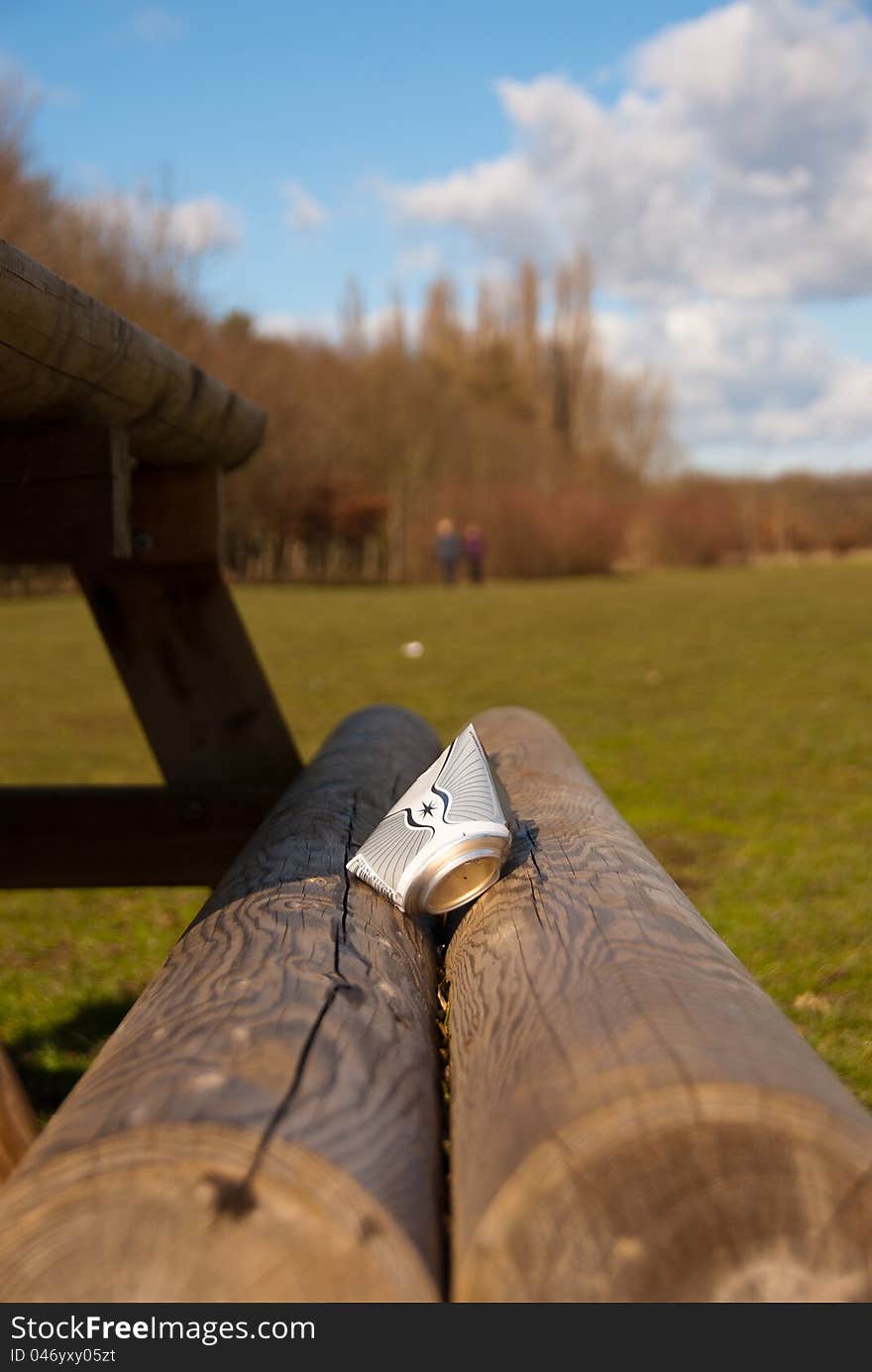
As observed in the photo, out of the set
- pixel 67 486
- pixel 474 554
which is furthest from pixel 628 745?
pixel 474 554

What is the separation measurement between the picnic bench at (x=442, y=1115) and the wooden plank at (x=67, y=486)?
1.21 ft

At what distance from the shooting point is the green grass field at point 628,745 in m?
3.76

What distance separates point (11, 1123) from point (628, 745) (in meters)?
6.45

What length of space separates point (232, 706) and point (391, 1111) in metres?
1.91

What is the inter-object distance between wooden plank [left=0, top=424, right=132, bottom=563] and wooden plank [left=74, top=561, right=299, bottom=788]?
555 millimetres

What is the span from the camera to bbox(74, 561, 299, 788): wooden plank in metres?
2.90

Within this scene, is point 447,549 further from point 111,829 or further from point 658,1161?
point 658,1161

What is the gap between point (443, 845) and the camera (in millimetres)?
1696

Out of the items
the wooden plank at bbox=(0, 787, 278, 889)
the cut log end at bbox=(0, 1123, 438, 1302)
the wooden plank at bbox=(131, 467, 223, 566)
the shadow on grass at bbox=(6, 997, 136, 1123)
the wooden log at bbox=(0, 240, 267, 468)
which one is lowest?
the shadow on grass at bbox=(6, 997, 136, 1123)

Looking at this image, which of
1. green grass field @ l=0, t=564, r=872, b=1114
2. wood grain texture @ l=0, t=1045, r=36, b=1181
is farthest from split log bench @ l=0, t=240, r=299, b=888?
wood grain texture @ l=0, t=1045, r=36, b=1181

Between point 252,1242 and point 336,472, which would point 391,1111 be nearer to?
point 252,1242

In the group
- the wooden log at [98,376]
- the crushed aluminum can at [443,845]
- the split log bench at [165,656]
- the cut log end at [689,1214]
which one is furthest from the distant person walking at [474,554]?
the cut log end at [689,1214]

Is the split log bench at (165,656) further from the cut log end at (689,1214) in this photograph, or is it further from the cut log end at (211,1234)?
the cut log end at (689,1214)

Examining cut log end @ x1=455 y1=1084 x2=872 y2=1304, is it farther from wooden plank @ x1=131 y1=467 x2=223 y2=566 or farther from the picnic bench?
wooden plank @ x1=131 y1=467 x2=223 y2=566
